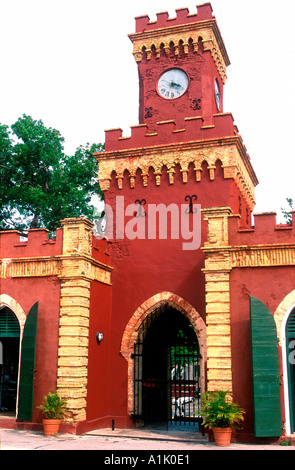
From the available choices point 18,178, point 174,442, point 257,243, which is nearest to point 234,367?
point 174,442

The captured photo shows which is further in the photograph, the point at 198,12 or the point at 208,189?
the point at 198,12

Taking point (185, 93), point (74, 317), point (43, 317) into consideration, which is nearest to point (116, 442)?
point (74, 317)

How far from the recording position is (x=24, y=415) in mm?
11695

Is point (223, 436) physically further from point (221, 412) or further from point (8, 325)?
point (8, 325)

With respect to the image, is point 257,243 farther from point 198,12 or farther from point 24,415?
point 198,12

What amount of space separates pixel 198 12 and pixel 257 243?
9.09 metres

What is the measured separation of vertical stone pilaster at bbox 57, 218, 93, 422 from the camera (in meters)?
11.6

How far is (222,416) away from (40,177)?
608 inches

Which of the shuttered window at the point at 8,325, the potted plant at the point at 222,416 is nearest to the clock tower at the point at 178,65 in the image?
the shuttered window at the point at 8,325

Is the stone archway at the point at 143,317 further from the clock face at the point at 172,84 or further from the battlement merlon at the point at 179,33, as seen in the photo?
the battlement merlon at the point at 179,33

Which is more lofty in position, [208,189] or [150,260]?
[208,189]

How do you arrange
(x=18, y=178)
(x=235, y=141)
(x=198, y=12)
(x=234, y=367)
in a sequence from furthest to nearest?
(x=18, y=178)
(x=198, y=12)
(x=235, y=141)
(x=234, y=367)

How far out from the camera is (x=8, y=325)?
13.0m

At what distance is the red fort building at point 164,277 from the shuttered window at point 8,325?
0.04 metres
